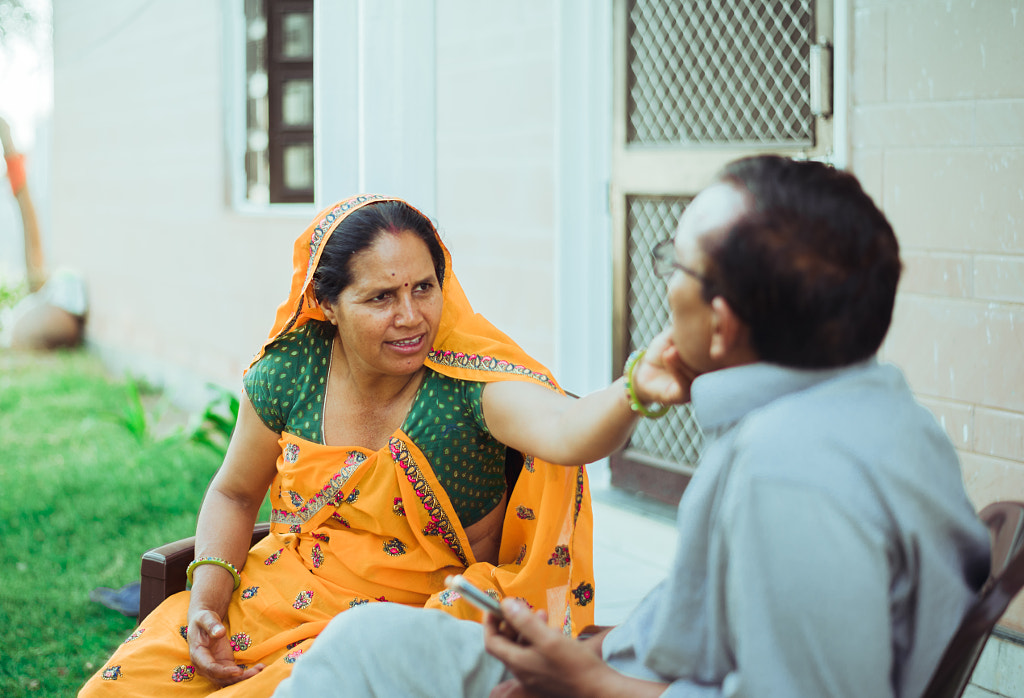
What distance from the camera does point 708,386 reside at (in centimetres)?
123

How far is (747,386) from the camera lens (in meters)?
1.20

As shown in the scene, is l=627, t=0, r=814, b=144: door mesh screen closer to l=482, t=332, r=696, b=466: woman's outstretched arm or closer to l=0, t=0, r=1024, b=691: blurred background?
l=0, t=0, r=1024, b=691: blurred background

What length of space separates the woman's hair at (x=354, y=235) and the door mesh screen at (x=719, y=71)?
5.80 feet

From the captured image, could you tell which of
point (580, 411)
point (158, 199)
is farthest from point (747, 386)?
point (158, 199)

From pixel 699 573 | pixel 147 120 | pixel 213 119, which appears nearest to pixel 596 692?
pixel 699 573

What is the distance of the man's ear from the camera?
120cm

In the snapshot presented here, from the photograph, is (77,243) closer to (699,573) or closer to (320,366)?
(320,366)

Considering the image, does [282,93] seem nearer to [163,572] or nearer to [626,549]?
[626,549]

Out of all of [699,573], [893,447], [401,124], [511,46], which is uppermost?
[511,46]

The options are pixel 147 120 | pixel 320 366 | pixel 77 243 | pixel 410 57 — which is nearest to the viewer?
pixel 320 366

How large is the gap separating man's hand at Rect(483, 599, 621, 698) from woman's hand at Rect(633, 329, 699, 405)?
0.36m

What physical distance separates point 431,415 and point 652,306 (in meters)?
2.18

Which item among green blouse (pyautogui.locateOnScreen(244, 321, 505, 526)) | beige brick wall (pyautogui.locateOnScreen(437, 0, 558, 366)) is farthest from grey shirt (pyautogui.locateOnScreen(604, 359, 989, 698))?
beige brick wall (pyautogui.locateOnScreen(437, 0, 558, 366))

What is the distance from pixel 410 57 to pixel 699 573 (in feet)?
6.17
